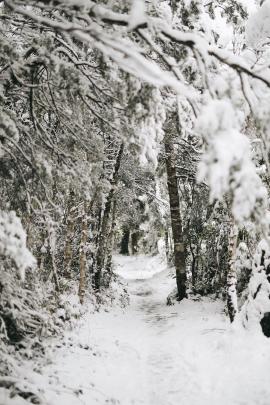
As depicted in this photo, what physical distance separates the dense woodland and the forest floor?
Result: 1.86 feet

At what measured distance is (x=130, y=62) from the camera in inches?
119

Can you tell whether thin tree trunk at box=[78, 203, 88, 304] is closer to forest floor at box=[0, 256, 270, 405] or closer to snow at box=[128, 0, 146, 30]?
forest floor at box=[0, 256, 270, 405]

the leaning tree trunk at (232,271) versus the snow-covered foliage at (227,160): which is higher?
the snow-covered foliage at (227,160)

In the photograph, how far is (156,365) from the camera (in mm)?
7371

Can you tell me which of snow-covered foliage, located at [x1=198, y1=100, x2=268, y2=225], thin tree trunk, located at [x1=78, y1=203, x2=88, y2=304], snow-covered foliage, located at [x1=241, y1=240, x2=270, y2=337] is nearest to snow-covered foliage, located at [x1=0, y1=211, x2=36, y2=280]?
snow-covered foliage, located at [x1=198, y1=100, x2=268, y2=225]

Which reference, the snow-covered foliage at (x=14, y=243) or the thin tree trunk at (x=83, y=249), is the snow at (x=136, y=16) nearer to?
the snow-covered foliage at (x=14, y=243)

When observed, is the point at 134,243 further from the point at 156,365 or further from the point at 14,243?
the point at 14,243

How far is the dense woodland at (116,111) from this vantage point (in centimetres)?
295

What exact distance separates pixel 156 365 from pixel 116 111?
4926 mm

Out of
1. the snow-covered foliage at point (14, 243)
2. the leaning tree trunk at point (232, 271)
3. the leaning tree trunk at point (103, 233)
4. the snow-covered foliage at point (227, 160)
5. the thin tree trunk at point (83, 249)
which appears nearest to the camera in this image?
the snow-covered foliage at point (227, 160)

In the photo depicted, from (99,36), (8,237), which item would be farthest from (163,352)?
(99,36)

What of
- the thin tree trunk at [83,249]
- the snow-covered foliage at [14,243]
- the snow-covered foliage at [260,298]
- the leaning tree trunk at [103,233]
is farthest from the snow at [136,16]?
the leaning tree trunk at [103,233]

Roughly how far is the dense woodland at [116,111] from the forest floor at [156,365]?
0.57 metres

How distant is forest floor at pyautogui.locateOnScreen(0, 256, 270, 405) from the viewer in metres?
5.66
